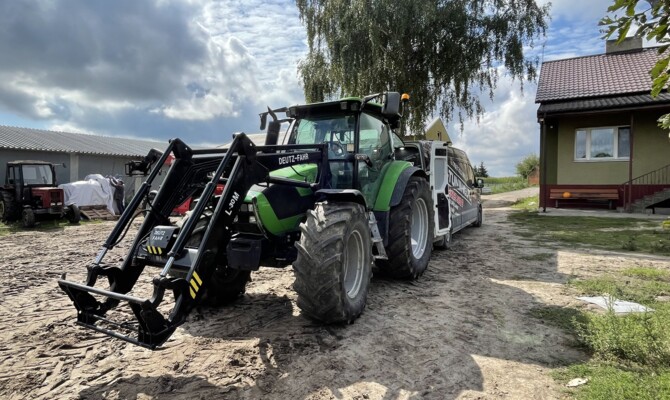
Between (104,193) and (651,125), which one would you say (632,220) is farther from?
(104,193)

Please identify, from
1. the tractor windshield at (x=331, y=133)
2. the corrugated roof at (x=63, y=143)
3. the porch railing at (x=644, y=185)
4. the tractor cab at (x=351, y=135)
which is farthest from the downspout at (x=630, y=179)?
the corrugated roof at (x=63, y=143)

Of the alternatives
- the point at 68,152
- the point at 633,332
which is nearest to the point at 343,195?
the point at 633,332

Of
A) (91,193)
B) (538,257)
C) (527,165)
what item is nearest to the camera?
(538,257)

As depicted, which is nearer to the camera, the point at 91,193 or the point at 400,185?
the point at 400,185

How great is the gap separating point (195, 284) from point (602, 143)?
1625 centimetres

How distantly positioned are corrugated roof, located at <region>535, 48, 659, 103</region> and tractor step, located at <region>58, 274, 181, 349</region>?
1606 centimetres

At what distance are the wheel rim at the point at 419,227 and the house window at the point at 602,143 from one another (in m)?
11.9

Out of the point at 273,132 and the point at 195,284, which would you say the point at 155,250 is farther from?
the point at 273,132

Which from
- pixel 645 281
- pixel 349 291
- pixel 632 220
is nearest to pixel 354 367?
pixel 349 291

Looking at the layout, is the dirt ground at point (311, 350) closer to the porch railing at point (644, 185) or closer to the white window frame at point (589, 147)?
the porch railing at point (644, 185)

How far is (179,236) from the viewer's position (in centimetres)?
312

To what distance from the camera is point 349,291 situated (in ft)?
13.3

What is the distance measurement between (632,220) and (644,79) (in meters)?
6.26

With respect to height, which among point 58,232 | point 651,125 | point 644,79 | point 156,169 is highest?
point 644,79
